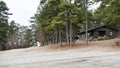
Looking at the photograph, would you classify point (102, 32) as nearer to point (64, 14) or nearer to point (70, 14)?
point (70, 14)

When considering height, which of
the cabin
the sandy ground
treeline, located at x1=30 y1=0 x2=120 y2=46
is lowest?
the sandy ground

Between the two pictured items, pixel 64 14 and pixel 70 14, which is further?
pixel 70 14

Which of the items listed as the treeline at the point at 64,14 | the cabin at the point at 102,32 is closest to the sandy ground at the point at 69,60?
the treeline at the point at 64,14

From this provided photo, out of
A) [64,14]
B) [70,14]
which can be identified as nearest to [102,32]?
[70,14]

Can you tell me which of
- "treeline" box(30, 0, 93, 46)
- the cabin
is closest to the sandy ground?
"treeline" box(30, 0, 93, 46)

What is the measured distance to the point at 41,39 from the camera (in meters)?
78.1

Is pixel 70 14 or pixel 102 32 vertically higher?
pixel 70 14

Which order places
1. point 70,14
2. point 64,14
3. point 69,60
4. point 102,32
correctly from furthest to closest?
point 102,32, point 70,14, point 64,14, point 69,60

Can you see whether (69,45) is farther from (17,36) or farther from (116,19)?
(17,36)

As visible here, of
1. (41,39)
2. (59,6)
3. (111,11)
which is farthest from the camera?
(41,39)

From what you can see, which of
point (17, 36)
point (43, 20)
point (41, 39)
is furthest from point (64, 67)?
point (17, 36)

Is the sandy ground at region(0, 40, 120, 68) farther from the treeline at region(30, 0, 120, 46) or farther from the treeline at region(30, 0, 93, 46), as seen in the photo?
the treeline at region(30, 0, 93, 46)

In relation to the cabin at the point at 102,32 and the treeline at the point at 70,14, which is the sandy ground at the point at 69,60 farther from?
the cabin at the point at 102,32

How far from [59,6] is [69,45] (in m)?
6.43
